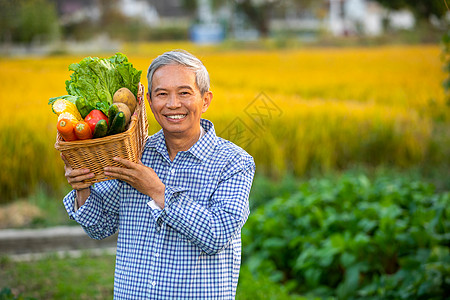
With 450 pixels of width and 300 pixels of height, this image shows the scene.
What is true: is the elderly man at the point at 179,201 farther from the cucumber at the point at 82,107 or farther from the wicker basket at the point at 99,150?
the cucumber at the point at 82,107

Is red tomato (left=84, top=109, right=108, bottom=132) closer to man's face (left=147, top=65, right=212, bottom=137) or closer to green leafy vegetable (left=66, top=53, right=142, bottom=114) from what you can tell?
green leafy vegetable (left=66, top=53, right=142, bottom=114)

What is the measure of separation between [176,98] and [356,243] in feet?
7.35

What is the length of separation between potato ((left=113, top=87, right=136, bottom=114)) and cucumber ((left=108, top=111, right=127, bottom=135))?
0.14 metres

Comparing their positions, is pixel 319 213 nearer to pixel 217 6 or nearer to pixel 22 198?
pixel 22 198

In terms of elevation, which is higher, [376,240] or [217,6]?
[217,6]

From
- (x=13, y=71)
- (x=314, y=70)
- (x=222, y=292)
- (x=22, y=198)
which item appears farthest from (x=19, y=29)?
(x=222, y=292)

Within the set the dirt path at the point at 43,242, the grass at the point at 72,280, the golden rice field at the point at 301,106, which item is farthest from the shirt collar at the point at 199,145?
the golden rice field at the point at 301,106

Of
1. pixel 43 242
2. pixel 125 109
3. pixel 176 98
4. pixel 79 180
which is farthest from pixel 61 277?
pixel 176 98

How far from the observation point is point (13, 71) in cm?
654

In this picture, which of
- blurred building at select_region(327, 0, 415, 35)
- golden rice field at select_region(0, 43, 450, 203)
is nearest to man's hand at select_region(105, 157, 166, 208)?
golden rice field at select_region(0, 43, 450, 203)

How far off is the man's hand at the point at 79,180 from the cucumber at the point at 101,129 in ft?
0.41

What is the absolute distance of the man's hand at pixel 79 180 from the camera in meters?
1.71

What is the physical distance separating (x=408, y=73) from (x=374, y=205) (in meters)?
4.45

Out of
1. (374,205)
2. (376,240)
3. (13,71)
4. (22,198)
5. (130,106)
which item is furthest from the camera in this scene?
(13,71)
